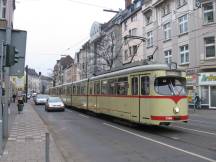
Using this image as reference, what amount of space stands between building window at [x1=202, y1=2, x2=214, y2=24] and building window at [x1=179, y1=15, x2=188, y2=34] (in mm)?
3181

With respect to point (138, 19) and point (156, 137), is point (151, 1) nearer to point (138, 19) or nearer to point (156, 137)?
point (138, 19)

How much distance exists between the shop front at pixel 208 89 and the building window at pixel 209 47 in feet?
6.27

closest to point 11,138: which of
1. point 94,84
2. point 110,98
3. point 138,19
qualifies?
point 110,98

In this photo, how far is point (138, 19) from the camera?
54781mm

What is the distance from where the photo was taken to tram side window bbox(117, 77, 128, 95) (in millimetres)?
18594

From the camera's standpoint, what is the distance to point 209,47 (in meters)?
36.6

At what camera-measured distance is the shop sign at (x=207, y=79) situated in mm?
35812

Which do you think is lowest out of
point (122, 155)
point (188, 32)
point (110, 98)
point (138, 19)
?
point (122, 155)

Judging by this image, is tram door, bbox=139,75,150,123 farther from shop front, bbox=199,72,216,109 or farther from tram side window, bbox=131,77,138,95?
shop front, bbox=199,72,216,109

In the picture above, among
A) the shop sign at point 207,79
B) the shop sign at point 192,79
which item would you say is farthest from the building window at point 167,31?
the shop sign at point 207,79

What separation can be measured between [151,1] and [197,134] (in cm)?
3671

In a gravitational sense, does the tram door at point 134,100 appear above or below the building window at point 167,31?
below

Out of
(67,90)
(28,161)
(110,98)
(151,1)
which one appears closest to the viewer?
(28,161)

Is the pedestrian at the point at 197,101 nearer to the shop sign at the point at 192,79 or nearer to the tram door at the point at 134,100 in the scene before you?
the shop sign at the point at 192,79
